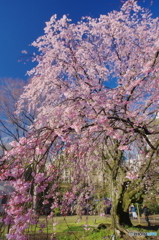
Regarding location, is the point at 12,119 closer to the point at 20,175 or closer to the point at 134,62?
the point at 134,62

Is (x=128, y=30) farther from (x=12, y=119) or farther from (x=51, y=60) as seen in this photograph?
(x=12, y=119)

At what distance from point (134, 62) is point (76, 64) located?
1.99 m

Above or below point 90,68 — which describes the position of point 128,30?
above

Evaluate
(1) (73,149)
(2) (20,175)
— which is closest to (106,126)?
(1) (73,149)

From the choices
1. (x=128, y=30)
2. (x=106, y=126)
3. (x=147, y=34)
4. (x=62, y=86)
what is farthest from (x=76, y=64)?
(x=106, y=126)

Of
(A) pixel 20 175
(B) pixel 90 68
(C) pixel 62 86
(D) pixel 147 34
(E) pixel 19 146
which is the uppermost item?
(D) pixel 147 34

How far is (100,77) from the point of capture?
6273 mm

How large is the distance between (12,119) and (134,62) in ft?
26.8

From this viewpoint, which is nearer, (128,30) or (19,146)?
(19,146)

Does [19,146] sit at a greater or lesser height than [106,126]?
lesser

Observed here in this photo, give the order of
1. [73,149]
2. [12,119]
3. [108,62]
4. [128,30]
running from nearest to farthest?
[73,149]
[128,30]
[108,62]
[12,119]

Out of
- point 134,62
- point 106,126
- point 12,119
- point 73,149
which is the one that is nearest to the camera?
point 106,126

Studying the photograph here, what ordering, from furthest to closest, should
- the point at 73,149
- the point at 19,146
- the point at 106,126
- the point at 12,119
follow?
1. the point at 12,119
2. the point at 73,149
3. the point at 106,126
4. the point at 19,146

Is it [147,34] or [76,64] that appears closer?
[76,64]
